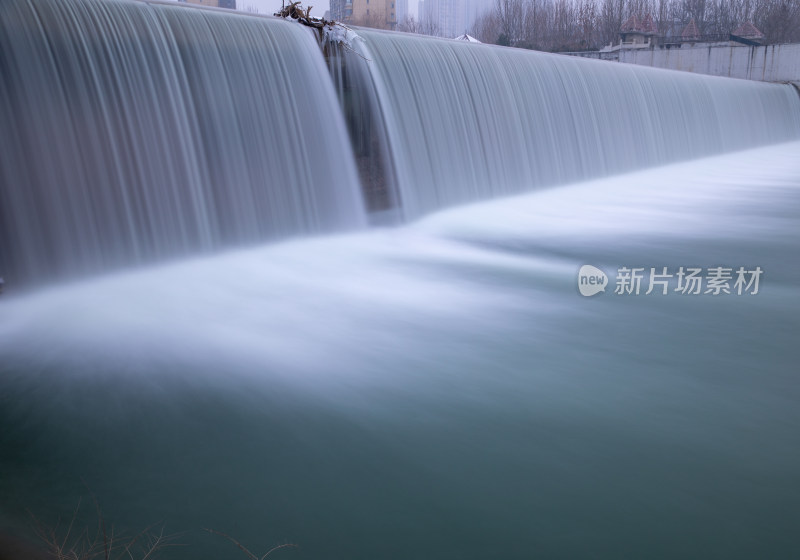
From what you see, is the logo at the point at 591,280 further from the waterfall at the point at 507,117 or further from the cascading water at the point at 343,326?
the waterfall at the point at 507,117

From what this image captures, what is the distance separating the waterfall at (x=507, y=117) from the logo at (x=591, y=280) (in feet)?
7.78

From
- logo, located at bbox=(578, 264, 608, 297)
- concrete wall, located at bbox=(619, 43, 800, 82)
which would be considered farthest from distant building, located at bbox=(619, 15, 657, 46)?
logo, located at bbox=(578, 264, 608, 297)

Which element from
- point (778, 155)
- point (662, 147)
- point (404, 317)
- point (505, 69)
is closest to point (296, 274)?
point (404, 317)

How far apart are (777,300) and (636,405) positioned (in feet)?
7.30

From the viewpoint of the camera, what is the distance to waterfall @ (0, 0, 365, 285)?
4.57 metres

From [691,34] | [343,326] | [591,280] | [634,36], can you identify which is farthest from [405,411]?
[691,34]

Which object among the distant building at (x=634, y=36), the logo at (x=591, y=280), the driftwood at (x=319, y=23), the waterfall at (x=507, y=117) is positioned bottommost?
the logo at (x=591, y=280)

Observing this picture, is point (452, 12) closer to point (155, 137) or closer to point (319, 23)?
point (319, 23)

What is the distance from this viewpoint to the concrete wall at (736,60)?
1025 inches

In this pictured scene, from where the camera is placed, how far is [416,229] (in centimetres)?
711

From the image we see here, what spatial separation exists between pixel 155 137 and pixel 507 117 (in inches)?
209

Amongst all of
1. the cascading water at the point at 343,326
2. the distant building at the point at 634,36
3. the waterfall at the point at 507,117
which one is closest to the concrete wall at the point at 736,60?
the distant building at the point at 634,36

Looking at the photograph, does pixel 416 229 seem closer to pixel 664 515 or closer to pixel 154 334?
pixel 154 334

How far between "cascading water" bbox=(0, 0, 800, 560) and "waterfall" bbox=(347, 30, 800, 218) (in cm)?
6
